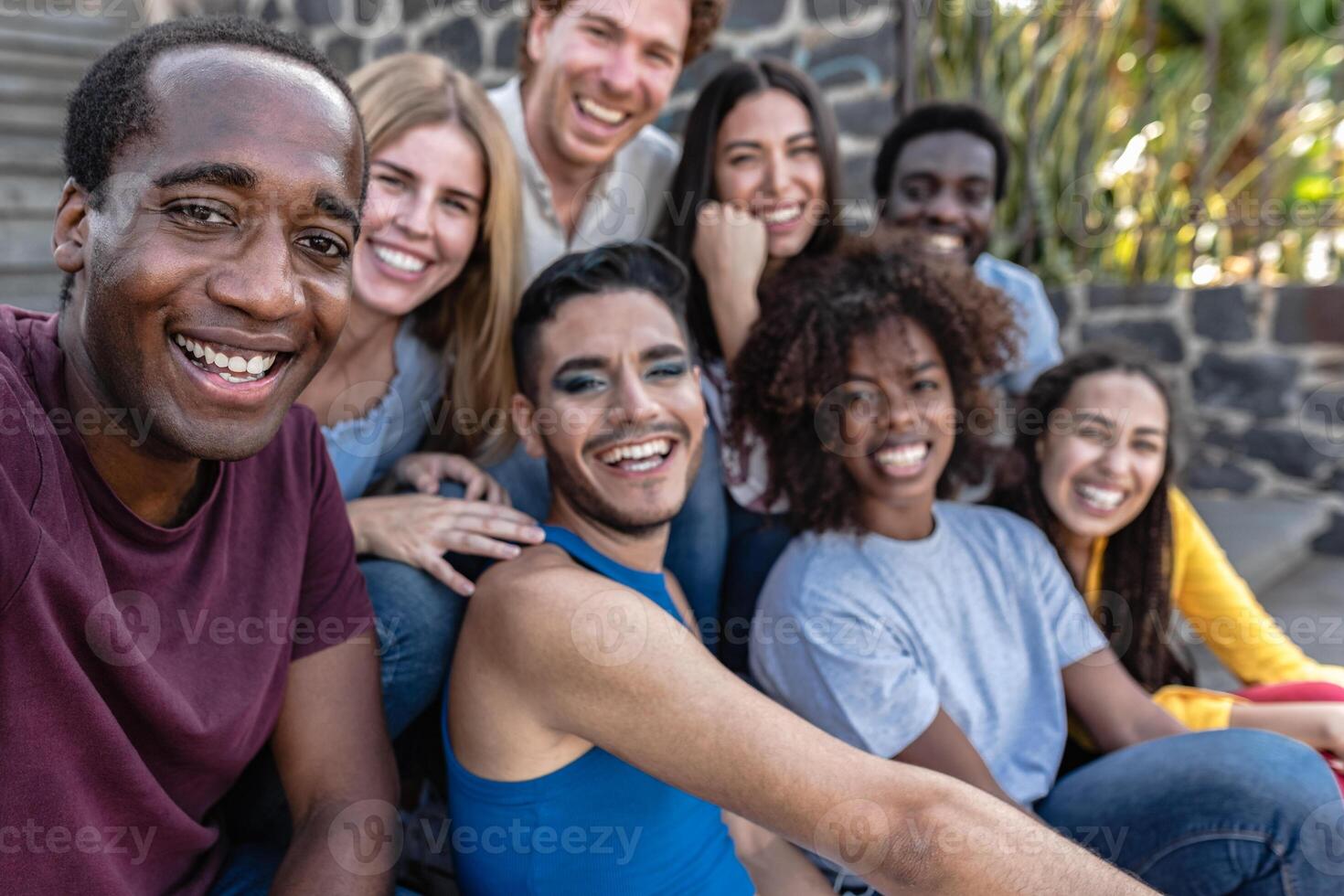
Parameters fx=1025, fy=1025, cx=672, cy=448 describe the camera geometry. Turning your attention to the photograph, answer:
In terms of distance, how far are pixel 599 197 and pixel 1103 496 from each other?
5.40 ft

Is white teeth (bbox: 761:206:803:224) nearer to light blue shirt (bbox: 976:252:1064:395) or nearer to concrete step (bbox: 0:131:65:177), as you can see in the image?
light blue shirt (bbox: 976:252:1064:395)

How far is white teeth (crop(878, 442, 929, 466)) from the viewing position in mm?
2178

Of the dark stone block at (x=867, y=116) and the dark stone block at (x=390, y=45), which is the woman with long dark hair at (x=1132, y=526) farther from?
the dark stone block at (x=390, y=45)

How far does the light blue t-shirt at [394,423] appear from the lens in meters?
2.34

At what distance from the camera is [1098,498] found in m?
2.51

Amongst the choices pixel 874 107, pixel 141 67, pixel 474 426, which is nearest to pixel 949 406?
pixel 474 426

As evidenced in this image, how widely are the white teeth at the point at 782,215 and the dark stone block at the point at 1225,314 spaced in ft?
8.41

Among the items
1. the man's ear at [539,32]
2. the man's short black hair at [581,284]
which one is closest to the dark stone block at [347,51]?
the man's ear at [539,32]

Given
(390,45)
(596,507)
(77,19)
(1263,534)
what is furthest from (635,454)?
(77,19)

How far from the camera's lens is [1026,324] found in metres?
3.17

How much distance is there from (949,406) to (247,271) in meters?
1.49

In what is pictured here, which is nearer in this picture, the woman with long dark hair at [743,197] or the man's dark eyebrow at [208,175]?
the man's dark eyebrow at [208,175]

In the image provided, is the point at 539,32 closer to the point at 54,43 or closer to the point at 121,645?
the point at 121,645

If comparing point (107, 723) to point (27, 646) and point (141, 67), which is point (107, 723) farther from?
point (141, 67)
